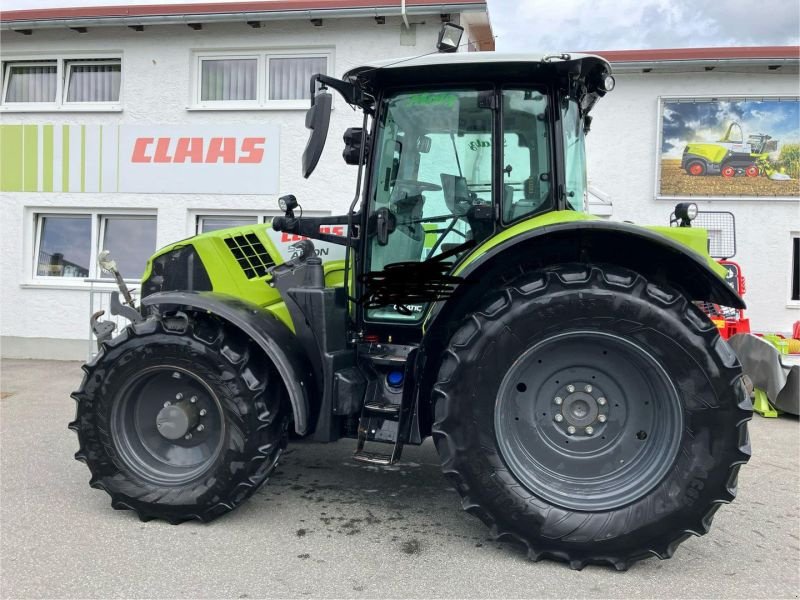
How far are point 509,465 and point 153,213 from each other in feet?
24.2

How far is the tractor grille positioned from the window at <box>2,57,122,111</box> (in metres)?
6.24

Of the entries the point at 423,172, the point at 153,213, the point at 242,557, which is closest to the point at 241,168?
the point at 153,213

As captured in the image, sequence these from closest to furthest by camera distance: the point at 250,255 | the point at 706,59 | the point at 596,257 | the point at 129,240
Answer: the point at 596,257 → the point at 250,255 → the point at 706,59 → the point at 129,240

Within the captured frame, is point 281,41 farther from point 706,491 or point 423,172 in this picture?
point 706,491

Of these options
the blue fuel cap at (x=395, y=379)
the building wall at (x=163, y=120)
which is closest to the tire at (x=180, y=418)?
the blue fuel cap at (x=395, y=379)

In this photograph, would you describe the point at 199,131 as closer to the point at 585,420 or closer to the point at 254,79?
the point at 254,79

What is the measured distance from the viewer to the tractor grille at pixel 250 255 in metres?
3.70

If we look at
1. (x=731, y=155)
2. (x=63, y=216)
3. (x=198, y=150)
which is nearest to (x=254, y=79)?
(x=198, y=150)

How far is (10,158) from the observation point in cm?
891

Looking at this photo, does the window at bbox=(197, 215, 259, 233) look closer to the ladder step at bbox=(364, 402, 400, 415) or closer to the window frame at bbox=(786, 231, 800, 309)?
the ladder step at bbox=(364, 402, 400, 415)

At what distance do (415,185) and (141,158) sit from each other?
260 inches

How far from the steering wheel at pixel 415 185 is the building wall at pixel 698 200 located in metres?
5.94

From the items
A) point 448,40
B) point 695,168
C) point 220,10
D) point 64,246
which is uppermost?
point 220,10

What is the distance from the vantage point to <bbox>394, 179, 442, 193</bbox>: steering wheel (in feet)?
10.6
